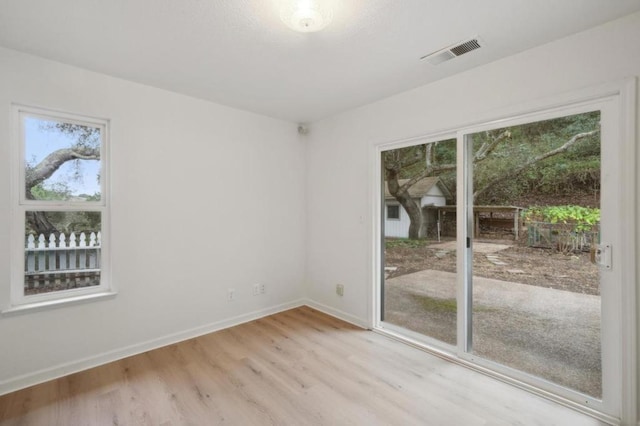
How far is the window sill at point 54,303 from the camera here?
6.98 ft

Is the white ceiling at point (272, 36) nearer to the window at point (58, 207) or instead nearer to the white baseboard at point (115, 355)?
the window at point (58, 207)

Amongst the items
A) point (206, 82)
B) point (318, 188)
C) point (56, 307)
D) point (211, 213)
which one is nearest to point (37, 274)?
point (56, 307)

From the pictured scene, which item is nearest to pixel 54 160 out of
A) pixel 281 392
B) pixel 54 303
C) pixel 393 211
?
pixel 54 303

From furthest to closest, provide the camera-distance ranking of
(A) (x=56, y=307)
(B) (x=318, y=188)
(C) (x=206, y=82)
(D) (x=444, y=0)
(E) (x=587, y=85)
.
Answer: (B) (x=318, y=188), (C) (x=206, y=82), (A) (x=56, y=307), (E) (x=587, y=85), (D) (x=444, y=0)

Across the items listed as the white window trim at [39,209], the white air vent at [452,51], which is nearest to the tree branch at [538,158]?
the white air vent at [452,51]

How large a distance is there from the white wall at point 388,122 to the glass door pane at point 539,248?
0.86 ft

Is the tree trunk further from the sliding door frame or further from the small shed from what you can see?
the sliding door frame

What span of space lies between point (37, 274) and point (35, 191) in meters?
0.66

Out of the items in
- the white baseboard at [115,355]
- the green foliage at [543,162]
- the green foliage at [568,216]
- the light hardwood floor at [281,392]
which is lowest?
the light hardwood floor at [281,392]

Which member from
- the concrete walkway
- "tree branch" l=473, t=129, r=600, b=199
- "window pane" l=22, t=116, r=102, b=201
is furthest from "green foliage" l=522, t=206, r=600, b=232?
"window pane" l=22, t=116, r=102, b=201

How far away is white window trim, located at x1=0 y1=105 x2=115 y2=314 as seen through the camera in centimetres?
219

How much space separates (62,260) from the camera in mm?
2410

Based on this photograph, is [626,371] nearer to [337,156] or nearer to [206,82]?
[337,156]

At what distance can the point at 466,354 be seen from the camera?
8.13 feet
